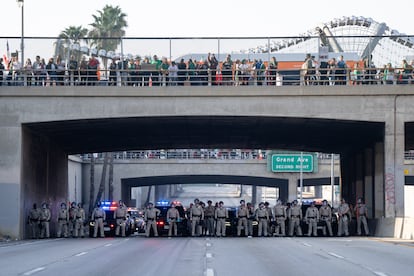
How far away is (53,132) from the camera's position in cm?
3850

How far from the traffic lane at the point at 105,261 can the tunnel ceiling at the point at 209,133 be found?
36.3 feet

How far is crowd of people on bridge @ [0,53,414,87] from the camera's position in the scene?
115 ft

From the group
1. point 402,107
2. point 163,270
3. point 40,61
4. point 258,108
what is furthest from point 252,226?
point 163,270

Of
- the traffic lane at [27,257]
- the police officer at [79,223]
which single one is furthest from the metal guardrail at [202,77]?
the traffic lane at [27,257]

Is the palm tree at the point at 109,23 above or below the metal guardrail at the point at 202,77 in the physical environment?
above

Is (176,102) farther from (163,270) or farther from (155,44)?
(163,270)

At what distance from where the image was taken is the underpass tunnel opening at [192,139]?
118 ft

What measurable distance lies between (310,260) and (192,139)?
2570 centimetres

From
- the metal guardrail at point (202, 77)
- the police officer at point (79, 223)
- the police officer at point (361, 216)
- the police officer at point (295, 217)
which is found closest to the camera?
the metal guardrail at point (202, 77)

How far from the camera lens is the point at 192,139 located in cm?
4578

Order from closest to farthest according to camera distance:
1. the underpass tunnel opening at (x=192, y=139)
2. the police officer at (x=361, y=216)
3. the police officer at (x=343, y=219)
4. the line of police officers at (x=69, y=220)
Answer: the underpass tunnel opening at (x=192, y=139)
the line of police officers at (x=69, y=220)
the police officer at (x=361, y=216)
the police officer at (x=343, y=219)

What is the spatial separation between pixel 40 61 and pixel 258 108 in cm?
988

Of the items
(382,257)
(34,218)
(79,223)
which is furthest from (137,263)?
(79,223)

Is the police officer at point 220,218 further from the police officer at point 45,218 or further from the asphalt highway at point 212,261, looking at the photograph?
the asphalt highway at point 212,261
